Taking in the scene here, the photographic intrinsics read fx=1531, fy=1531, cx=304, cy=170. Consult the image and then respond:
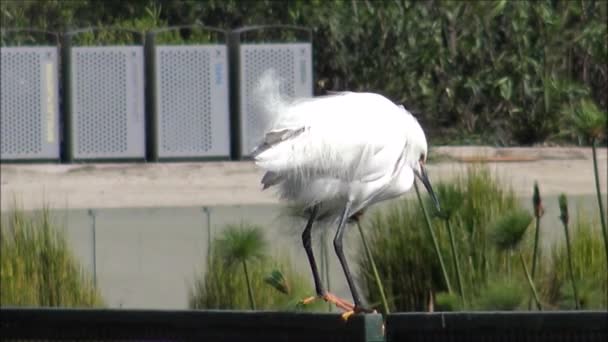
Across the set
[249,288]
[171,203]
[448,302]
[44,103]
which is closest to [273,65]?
[44,103]

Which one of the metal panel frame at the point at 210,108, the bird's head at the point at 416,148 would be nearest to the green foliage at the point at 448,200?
the bird's head at the point at 416,148

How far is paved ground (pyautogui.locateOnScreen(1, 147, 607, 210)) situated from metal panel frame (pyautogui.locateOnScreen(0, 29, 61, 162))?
80cm

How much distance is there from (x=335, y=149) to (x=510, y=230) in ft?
8.43

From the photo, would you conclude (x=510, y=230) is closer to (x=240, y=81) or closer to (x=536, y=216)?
(x=536, y=216)

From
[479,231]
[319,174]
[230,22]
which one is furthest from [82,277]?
[230,22]

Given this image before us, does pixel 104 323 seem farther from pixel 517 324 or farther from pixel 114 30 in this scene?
pixel 114 30

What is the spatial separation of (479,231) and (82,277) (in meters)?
2.74

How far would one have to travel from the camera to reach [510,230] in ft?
27.5

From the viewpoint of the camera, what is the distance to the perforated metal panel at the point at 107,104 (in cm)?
1434

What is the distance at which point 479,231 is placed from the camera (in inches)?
382

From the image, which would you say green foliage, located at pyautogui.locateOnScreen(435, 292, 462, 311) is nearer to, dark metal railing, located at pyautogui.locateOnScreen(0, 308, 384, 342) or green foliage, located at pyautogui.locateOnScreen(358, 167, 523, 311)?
green foliage, located at pyautogui.locateOnScreen(358, 167, 523, 311)

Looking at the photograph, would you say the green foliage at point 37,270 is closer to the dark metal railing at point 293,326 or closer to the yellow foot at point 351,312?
the dark metal railing at point 293,326

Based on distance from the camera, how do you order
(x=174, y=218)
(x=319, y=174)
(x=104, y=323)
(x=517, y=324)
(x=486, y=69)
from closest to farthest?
(x=517, y=324), (x=319, y=174), (x=104, y=323), (x=174, y=218), (x=486, y=69)

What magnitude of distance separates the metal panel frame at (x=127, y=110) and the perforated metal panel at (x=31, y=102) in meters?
0.12
